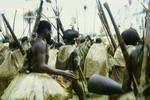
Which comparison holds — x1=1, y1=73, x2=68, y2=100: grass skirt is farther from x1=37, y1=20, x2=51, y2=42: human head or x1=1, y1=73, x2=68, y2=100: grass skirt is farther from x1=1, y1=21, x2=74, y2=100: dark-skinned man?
x1=37, y1=20, x2=51, y2=42: human head

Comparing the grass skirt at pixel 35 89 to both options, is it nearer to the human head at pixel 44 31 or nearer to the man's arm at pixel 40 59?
the man's arm at pixel 40 59

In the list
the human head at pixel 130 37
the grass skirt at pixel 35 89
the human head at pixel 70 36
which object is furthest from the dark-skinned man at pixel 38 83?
the human head at pixel 70 36

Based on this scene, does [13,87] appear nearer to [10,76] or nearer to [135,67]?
[135,67]

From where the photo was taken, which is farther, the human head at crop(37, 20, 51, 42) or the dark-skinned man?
the human head at crop(37, 20, 51, 42)

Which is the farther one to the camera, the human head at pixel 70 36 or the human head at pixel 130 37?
the human head at pixel 70 36

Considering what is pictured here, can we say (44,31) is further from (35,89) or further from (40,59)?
(35,89)

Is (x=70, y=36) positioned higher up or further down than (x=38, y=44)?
further down

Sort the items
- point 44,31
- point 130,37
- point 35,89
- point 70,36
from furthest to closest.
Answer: point 70,36, point 44,31, point 35,89, point 130,37

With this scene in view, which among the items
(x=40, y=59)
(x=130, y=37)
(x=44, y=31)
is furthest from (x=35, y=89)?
(x=130, y=37)

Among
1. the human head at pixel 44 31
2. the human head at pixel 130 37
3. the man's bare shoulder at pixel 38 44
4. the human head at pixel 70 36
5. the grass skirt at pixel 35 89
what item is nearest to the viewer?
the human head at pixel 130 37

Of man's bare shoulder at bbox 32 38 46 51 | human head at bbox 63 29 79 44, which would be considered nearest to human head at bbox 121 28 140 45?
man's bare shoulder at bbox 32 38 46 51

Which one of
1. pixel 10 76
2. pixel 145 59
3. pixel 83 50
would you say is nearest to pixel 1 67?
pixel 10 76

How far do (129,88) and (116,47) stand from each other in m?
6.80

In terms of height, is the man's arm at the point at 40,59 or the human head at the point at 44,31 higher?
the human head at the point at 44,31
